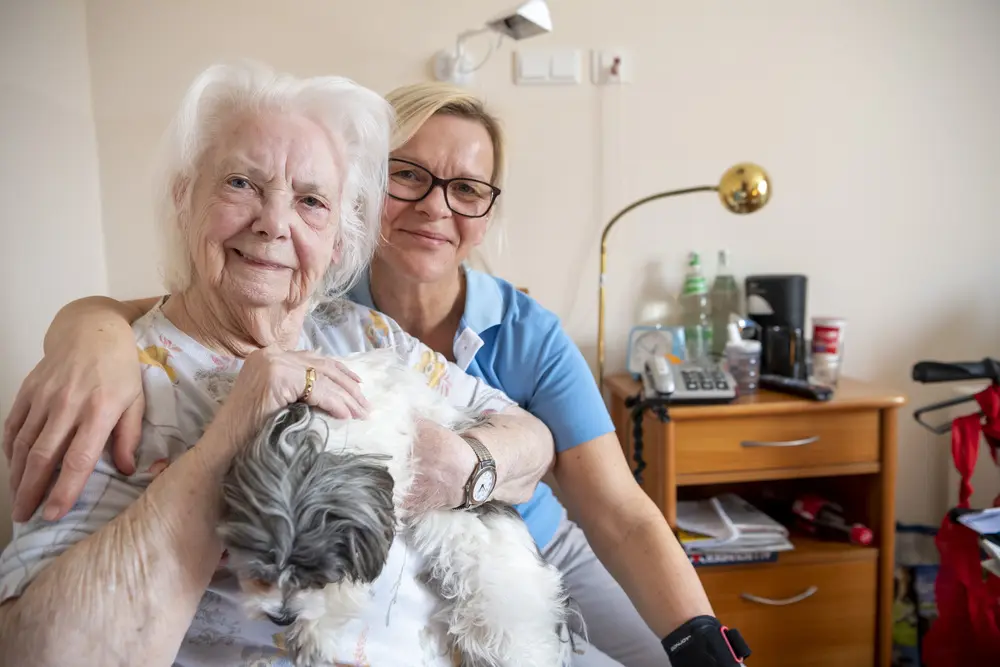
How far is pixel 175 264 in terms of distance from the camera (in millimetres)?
925

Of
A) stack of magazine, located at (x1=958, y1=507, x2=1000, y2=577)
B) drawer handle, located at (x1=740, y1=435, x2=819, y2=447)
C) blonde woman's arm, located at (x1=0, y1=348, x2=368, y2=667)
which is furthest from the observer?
drawer handle, located at (x1=740, y1=435, x2=819, y2=447)

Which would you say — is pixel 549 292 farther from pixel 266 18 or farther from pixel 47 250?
pixel 47 250

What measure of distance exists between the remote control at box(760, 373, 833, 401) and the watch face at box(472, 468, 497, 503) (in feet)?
3.85

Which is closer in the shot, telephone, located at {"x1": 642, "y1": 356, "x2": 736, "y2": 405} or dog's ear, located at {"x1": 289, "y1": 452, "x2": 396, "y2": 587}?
dog's ear, located at {"x1": 289, "y1": 452, "x2": 396, "y2": 587}

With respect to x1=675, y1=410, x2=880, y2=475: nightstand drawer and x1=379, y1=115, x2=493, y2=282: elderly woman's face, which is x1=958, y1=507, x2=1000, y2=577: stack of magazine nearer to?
x1=675, y1=410, x2=880, y2=475: nightstand drawer

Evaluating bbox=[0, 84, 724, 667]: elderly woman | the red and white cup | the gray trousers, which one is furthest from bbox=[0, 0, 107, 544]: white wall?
the red and white cup

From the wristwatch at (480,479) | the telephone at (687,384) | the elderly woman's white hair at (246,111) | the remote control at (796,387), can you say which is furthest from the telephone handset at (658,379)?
the elderly woman's white hair at (246,111)

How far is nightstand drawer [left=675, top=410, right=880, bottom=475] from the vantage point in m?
1.67

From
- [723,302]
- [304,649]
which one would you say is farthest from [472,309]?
[723,302]

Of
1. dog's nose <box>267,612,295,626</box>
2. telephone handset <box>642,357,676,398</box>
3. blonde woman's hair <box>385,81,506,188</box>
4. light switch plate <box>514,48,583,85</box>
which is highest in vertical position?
light switch plate <box>514,48,583,85</box>

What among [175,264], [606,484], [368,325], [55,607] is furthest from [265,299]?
[606,484]

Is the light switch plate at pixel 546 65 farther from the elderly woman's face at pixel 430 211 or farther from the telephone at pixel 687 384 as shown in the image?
the telephone at pixel 687 384

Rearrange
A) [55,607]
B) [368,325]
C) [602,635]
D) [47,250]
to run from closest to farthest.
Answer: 1. [55,607]
2. [368,325]
3. [602,635]
4. [47,250]

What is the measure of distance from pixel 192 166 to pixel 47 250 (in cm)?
104
